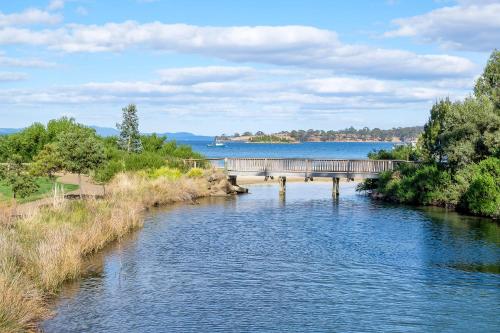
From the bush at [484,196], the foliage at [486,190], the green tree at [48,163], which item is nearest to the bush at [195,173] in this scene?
the green tree at [48,163]

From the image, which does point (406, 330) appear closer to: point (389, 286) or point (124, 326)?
point (389, 286)

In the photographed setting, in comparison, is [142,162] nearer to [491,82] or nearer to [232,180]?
[232,180]

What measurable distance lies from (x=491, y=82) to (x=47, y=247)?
3528cm

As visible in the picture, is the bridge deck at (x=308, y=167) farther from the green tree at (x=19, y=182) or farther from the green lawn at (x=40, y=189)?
the green tree at (x=19, y=182)

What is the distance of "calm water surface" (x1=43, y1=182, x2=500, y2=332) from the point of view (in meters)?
16.4

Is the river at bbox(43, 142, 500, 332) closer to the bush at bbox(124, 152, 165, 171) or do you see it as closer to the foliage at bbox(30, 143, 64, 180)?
the foliage at bbox(30, 143, 64, 180)

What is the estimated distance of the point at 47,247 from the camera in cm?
1873

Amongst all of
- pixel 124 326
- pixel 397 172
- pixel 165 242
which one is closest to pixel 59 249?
pixel 124 326

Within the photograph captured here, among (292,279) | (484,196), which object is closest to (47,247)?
(292,279)

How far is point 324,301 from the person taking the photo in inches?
722

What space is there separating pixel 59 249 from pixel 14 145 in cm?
4248

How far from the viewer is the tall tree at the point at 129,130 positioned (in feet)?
188

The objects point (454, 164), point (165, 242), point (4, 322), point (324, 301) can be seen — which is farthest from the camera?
point (454, 164)

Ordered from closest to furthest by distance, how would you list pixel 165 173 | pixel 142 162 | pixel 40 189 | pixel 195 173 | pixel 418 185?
pixel 40 189, pixel 418 185, pixel 165 173, pixel 142 162, pixel 195 173
